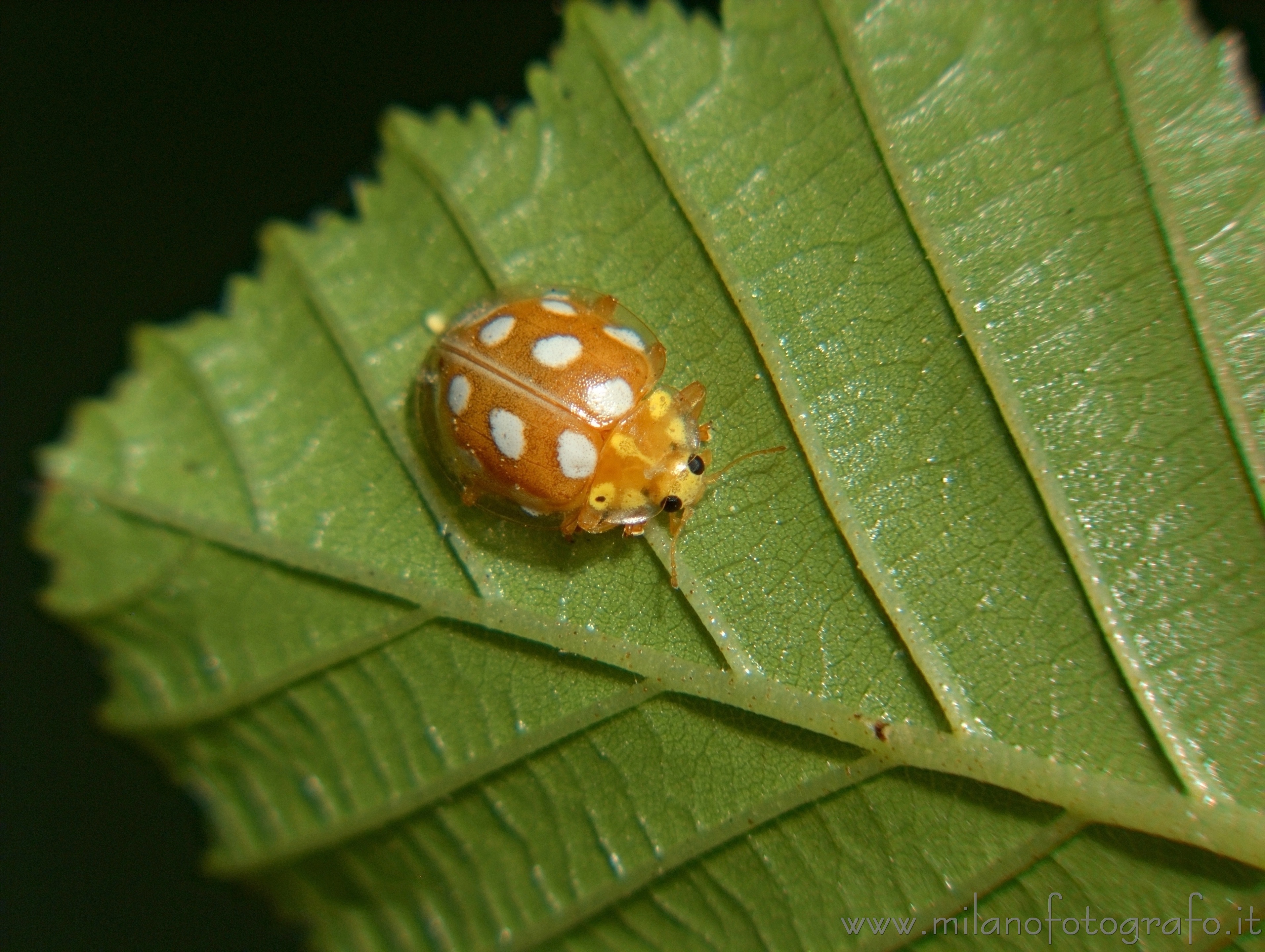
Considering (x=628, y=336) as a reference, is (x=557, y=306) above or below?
above

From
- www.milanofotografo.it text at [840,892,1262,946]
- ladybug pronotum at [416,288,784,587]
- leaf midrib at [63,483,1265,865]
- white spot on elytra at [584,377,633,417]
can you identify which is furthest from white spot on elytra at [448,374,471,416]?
www.milanofotografo.it text at [840,892,1262,946]

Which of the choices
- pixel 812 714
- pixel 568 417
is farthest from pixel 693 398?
pixel 812 714

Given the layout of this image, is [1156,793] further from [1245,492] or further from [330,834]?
[330,834]

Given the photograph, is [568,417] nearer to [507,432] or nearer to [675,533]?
[507,432]

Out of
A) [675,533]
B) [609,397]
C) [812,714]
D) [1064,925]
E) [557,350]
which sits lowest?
[1064,925]

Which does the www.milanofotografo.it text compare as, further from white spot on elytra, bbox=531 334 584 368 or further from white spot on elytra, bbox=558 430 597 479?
white spot on elytra, bbox=531 334 584 368

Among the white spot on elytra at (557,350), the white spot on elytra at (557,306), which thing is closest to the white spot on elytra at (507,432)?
the white spot on elytra at (557,350)

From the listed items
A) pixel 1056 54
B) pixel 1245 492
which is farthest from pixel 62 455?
pixel 1245 492
